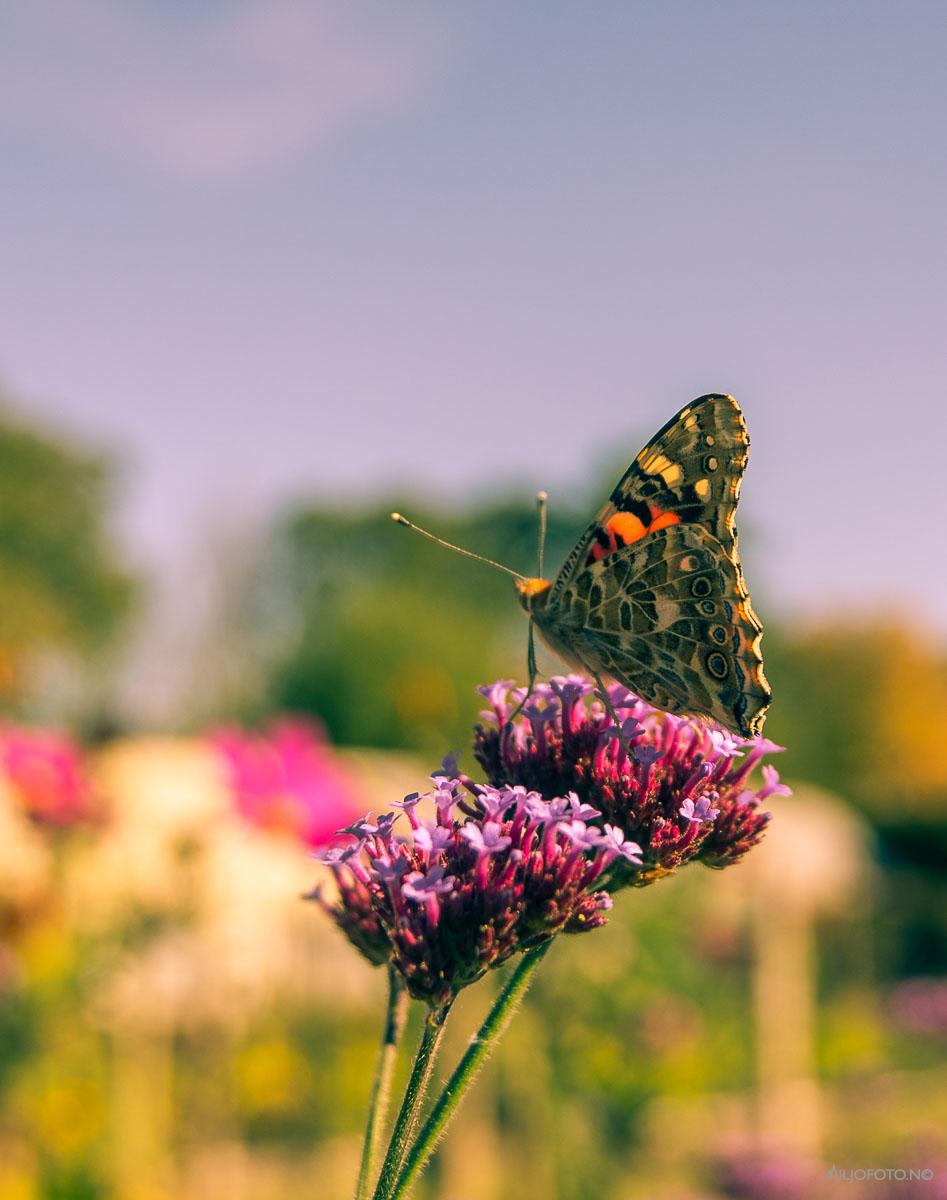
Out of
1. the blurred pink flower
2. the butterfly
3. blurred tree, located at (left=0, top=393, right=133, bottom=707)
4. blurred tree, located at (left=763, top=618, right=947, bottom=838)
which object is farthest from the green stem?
blurred tree, located at (left=0, top=393, right=133, bottom=707)

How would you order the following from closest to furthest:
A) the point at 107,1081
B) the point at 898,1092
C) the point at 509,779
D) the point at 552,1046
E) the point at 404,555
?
1. the point at 509,779
2. the point at 552,1046
3. the point at 107,1081
4. the point at 898,1092
5. the point at 404,555

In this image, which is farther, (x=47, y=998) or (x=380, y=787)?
(x=380, y=787)

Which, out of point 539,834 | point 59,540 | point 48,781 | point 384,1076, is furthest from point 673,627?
point 59,540

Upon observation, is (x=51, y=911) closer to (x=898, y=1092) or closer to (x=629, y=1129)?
(x=629, y=1129)

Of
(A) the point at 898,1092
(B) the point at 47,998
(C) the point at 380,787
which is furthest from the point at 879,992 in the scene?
(B) the point at 47,998

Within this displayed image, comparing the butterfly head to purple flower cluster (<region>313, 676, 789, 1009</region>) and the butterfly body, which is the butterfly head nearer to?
the butterfly body

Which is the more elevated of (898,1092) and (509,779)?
(509,779)

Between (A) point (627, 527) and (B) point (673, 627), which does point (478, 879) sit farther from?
(A) point (627, 527)
